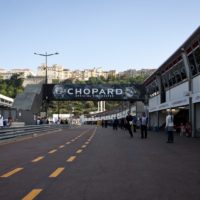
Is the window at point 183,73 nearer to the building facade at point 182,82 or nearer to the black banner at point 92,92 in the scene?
the building facade at point 182,82

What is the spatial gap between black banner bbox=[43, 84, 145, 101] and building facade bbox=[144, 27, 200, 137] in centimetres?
981

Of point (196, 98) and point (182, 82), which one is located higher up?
point (182, 82)

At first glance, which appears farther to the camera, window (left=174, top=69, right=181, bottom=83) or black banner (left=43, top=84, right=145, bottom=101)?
black banner (left=43, top=84, right=145, bottom=101)

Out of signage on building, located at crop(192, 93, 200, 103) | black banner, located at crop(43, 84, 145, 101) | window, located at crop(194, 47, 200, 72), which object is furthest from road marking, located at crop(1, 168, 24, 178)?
black banner, located at crop(43, 84, 145, 101)

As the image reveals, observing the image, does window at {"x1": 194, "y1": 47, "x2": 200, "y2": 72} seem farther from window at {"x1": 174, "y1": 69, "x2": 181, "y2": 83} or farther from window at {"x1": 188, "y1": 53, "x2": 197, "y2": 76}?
window at {"x1": 174, "y1": 69, "x2": 181, "y2": 83}

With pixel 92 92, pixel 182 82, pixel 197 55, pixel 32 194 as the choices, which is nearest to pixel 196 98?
pixel 197 55

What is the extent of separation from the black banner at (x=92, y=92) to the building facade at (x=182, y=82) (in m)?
9.81

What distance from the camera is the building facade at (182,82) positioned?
2972cm

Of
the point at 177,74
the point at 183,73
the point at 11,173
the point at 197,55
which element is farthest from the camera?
the point at 177,74

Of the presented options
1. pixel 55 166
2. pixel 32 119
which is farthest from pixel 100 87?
pixel 55 166

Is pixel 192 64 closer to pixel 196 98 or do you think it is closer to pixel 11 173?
pixel 196 98

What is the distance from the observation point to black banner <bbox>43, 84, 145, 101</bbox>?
60.2 meters

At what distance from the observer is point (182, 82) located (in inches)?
1378

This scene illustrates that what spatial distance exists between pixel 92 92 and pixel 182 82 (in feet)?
88.1
